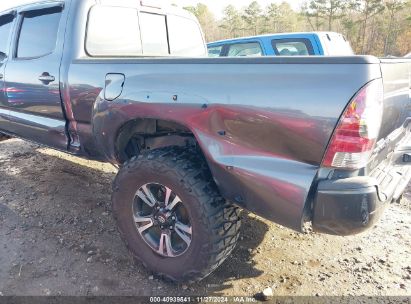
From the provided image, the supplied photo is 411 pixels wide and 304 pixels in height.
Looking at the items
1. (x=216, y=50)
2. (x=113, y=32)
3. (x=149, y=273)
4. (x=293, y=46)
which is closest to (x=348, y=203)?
(x=149, y=273)

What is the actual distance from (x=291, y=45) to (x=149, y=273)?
5.80 m

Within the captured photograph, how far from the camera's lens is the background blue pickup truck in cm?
673

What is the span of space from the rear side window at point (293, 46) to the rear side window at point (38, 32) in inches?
191

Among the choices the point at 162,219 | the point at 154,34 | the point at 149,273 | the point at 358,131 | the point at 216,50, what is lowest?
the point at 149,273

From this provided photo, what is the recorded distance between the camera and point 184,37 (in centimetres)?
416

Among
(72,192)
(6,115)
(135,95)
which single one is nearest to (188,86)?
(135,95)

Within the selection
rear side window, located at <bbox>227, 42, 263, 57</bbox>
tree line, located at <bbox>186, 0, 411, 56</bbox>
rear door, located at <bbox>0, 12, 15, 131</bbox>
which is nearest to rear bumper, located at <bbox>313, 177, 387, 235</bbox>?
rear door, located at <bbox>0, 12, 15, 131</bbox>

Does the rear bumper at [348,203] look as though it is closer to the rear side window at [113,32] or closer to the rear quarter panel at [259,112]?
the rear quarter panel at [259,112]

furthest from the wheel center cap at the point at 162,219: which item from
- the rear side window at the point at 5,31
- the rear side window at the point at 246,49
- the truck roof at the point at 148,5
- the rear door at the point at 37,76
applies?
the rear side window at the point at 246,49

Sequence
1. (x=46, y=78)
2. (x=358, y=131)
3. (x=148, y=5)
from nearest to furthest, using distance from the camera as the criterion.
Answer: (x=358, y=131) < (x=46, y=78) < (x=148, y=5)

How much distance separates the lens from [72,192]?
3.92m

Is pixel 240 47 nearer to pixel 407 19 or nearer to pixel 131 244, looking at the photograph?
pixel 131 244

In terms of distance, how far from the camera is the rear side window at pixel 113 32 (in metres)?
3.11

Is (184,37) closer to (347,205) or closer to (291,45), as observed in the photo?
(347,205)
